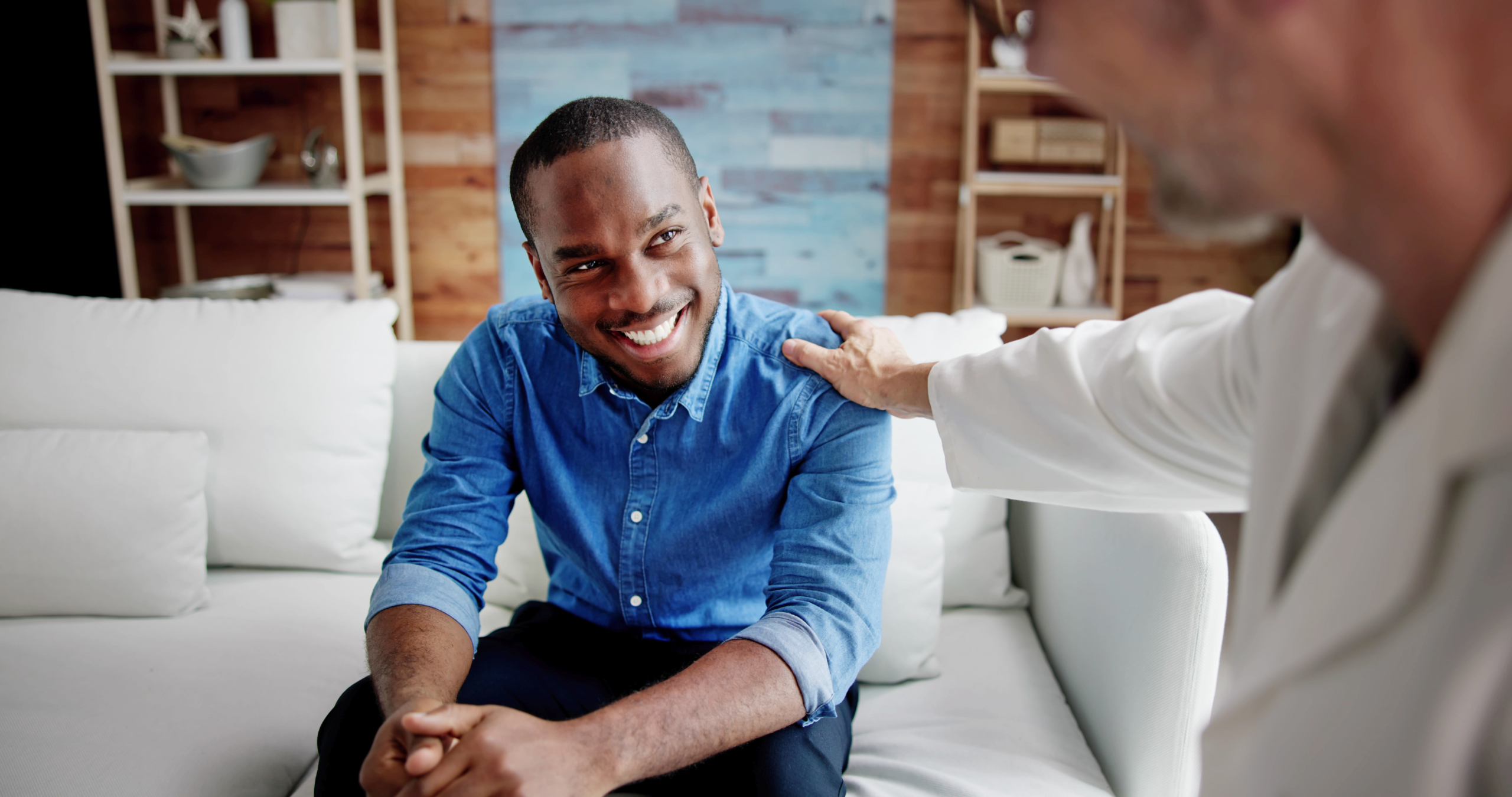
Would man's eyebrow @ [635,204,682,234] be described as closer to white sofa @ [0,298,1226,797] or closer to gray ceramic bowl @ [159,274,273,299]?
white sofa @ [0,298,1226,797]

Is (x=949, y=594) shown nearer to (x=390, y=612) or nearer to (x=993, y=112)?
Result: (x=390, y=612)

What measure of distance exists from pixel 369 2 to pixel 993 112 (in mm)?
2038

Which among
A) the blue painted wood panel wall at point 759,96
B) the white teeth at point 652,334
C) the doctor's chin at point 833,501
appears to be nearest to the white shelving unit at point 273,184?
the blue painted wood panel wall at point 759,96

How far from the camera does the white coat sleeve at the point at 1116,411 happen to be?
0.75m

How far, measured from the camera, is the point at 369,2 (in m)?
3.07

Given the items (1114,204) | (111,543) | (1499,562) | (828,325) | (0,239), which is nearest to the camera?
(1499,562)

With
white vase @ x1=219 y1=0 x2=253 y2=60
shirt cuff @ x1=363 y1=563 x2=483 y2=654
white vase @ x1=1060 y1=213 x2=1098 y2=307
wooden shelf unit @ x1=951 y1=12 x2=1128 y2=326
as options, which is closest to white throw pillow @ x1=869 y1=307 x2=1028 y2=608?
shirt cuff @ x1=363 y1=563 x2=483 y2=654

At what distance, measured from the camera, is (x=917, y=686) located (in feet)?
4.40

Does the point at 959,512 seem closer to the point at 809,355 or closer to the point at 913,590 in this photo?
the point at 913,590

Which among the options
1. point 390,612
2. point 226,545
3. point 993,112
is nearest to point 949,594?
point 390,612

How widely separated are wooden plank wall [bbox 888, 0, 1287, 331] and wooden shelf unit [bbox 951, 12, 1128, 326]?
0.04m

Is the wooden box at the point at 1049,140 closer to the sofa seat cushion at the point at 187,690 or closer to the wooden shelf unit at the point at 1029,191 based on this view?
the wooden shelf unit at the point at 1029,191

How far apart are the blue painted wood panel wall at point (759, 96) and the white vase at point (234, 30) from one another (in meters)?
0.71

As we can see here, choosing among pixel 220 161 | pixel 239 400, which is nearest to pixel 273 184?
pixel 220 161
